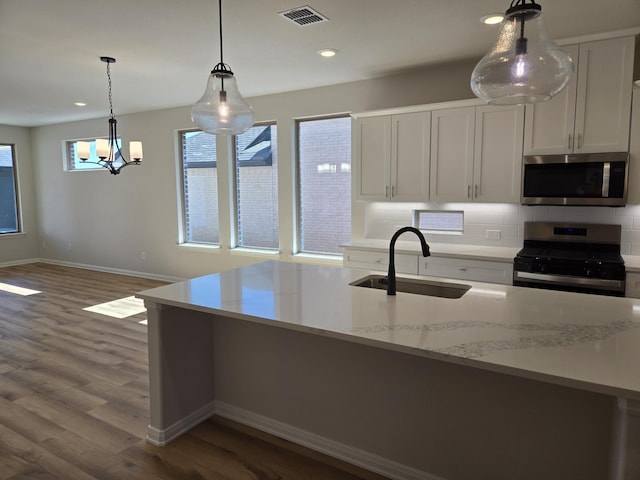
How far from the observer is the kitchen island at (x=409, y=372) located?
4.87 ft

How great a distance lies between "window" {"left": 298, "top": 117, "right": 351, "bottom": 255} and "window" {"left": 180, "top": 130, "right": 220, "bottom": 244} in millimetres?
1474

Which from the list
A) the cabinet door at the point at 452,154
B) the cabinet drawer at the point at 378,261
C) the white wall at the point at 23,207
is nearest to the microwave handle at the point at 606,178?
the cabinet door at the point at 452,154

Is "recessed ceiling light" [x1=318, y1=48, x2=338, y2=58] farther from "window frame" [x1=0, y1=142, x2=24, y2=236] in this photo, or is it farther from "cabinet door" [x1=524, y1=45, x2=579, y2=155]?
"window frame" [x1=0, y1=142, x2=24, y2=236]

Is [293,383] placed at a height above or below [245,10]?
below

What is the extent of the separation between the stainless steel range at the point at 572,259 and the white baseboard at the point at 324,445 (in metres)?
1.93

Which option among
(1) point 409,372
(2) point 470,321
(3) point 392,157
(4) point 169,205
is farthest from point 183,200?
(2) point 470,321

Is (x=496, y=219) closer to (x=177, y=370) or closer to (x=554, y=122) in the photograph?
(x=554, y=122)

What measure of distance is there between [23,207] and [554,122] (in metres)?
8.97

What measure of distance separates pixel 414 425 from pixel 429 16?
8.59 ft

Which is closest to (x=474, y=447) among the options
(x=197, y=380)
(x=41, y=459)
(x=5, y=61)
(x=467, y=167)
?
(x=197, y=380)

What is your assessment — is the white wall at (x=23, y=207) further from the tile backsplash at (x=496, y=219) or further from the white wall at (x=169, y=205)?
the tile backsplash at (x=496, y=219)

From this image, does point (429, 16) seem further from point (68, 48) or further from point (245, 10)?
point (68, 48)

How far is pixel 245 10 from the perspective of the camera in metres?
2.84

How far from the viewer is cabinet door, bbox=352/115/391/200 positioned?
425 centimetres
